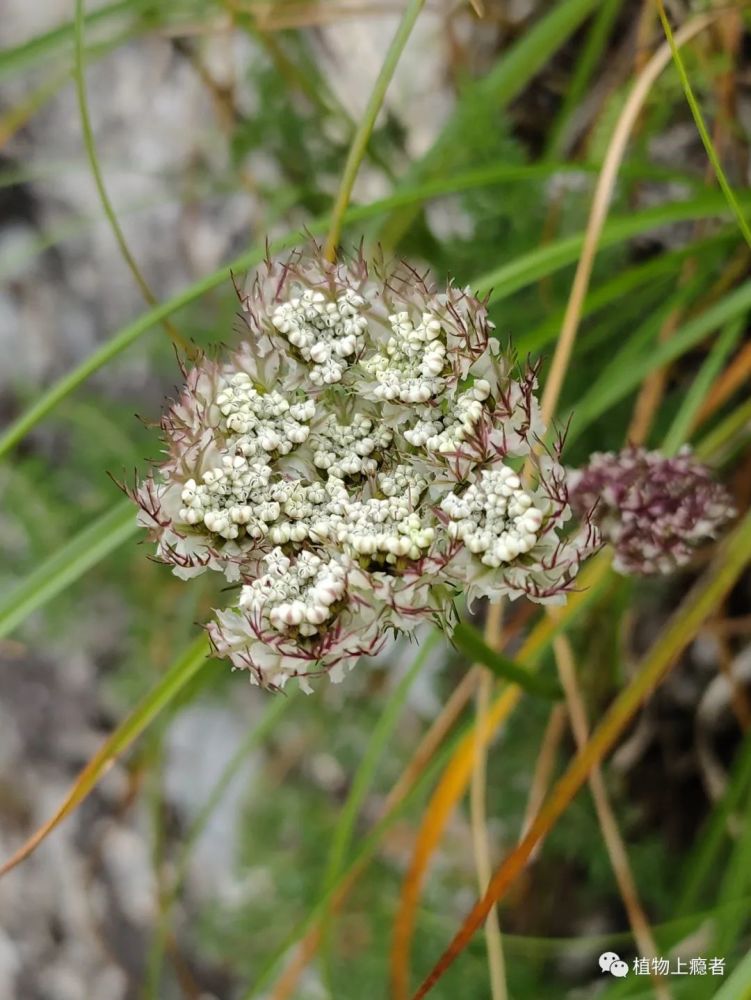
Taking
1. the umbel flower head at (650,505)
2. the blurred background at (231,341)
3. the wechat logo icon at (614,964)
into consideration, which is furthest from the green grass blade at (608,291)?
the wechat logo icon at (614,964)

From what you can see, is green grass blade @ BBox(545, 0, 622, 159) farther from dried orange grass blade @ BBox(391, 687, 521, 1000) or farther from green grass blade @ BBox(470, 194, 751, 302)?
dried orange grass blade @ BBox(391, 687, 521, 1000)

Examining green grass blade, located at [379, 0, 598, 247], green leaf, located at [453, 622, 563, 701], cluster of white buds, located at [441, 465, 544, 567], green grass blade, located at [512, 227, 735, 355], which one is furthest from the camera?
green grass blade, located at [379, 0, 598, 247]

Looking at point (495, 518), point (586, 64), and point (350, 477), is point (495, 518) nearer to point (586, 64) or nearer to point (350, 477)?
point (350, 477)

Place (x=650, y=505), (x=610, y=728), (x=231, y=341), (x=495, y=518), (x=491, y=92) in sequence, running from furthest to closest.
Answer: (x=231, y=341), (x=491, y=92), (x=610, y=728), (x=650, y=505), (x=495, y=518)

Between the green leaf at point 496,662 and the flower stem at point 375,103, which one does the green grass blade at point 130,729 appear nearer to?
the green leaf at point 496,662

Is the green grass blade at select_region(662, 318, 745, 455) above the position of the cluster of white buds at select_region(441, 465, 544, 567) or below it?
above

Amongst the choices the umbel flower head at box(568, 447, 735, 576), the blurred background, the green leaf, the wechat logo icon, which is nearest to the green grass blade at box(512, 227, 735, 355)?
the blurred background

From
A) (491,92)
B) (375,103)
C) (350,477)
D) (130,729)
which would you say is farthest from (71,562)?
(491,92)
